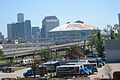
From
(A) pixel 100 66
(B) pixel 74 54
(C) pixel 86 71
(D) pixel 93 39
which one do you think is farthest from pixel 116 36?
(C) pixel 86 71

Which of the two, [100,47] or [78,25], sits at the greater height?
[78,25]

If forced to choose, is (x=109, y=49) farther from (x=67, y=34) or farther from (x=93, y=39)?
(x=67, y=34)

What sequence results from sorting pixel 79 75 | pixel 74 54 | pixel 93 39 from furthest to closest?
1. pixel 93 39
2. pixel 74 54
3. pixel 79 75

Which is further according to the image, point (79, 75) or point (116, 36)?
point (116, 36)

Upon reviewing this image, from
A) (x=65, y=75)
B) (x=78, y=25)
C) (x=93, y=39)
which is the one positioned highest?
(x=78, y=25)

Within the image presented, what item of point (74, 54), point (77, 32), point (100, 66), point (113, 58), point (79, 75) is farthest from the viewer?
point (77, 32)

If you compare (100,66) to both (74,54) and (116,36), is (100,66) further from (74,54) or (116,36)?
(116,36)

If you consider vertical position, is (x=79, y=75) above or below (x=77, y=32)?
below

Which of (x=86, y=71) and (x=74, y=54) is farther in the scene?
(x=74, y=54)

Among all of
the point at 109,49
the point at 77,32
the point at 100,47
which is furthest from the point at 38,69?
the point at 77,32

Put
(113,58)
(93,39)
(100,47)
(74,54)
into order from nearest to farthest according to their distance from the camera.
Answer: (113,58), (74,54), (100,47), (93,39)

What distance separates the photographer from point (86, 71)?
84.5 feet

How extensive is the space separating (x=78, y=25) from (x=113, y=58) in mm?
138166

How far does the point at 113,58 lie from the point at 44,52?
14.6 metres
